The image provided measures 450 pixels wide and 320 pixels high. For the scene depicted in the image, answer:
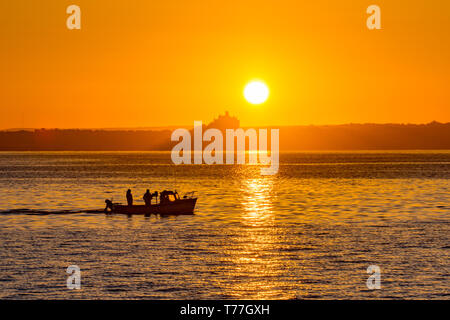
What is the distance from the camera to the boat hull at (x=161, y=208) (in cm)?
6216

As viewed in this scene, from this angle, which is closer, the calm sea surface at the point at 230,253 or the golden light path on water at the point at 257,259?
the golden light path on water at the point at 257,259

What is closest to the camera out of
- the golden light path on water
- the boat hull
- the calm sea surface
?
the golden light path on water

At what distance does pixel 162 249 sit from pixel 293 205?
4009 cm

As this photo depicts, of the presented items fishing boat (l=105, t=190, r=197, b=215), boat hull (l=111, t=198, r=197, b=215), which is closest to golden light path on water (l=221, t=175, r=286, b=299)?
boat hull (l=111, t=198, r=197, b=215)

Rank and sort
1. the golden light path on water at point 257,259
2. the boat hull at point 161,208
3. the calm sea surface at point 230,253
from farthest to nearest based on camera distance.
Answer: the boat hull at point 161,208, the calm sea surface at point 230,253, the golden light path on water at point 257,259

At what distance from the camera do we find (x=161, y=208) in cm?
6225

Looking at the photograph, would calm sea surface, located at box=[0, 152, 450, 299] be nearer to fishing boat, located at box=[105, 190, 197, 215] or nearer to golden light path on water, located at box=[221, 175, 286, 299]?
golden light path on water, located at box=[221, 175, 286, 299]

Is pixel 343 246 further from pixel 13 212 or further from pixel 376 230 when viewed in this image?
pixel 13 212

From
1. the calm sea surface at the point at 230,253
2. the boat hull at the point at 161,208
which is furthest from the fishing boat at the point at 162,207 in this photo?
the calm sea surface at the point at 230,253

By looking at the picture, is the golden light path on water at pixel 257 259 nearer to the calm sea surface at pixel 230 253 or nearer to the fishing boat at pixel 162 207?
the calm sea surface at pixel 230 253

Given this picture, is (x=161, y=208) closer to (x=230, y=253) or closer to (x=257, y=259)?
(x=230, y=253)

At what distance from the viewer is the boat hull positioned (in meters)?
62.2

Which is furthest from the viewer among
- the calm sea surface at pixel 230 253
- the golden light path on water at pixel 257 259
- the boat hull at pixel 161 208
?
the boat hull at pixel 161 208
